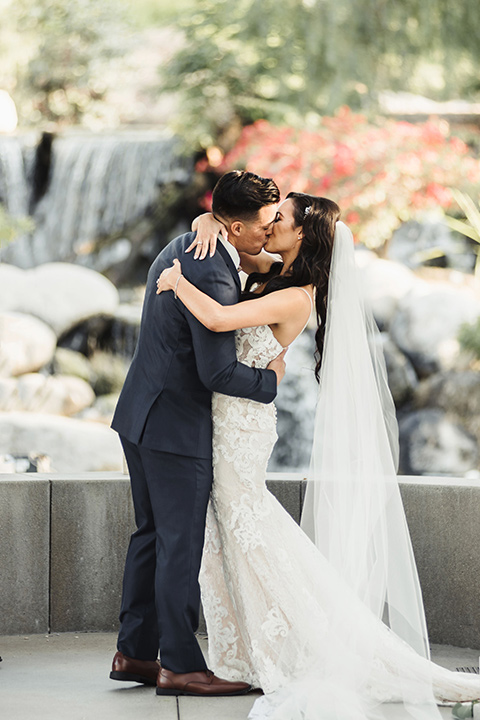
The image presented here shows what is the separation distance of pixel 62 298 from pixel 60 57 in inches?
267

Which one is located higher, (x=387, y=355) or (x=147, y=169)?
(x=147, y=169)

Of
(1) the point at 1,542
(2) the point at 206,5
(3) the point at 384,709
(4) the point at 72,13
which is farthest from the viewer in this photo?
(4) the point at 72,13

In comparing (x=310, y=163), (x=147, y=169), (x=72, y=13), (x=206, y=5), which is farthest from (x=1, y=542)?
(x=72, y=13)

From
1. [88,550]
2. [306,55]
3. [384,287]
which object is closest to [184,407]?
[88,550]

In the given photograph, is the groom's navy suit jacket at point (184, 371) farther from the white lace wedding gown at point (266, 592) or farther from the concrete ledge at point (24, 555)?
the concrete ledge at point (24, 555)

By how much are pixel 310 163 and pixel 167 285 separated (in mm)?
8281

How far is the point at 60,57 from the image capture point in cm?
1558

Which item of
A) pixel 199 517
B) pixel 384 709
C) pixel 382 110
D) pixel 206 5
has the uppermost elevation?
pixel 206 5

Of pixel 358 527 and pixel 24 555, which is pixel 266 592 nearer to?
pixel 358 527

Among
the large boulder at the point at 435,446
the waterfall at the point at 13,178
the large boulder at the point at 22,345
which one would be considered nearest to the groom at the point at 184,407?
the large boulder at the point at 435,446

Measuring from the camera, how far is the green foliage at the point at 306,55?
32.4 feet

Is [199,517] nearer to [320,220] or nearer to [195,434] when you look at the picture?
[195,434]

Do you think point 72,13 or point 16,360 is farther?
point 72,13

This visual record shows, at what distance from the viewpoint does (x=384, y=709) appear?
9.16 ft
